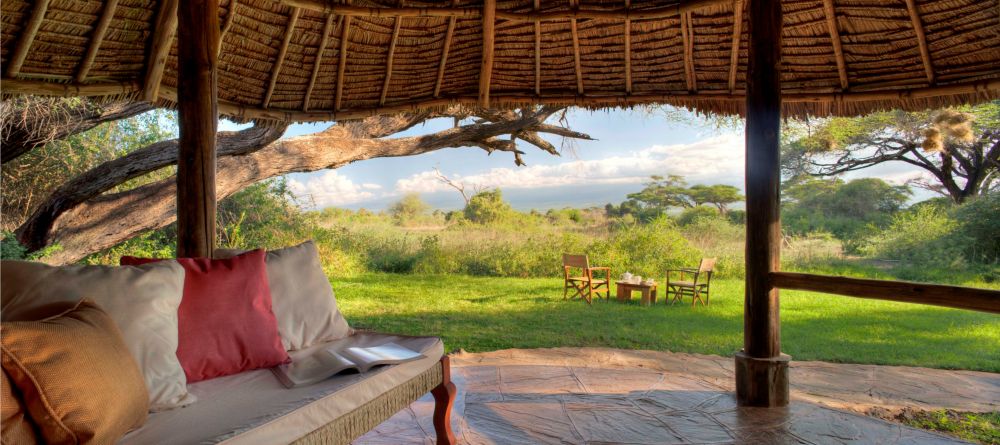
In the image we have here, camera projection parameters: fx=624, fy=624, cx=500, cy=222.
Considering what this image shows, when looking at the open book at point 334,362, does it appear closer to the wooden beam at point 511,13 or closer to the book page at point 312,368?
the book page at point 312,368

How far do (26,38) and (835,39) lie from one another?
4.36 m

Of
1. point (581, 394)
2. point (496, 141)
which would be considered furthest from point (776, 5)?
point (496, 141)

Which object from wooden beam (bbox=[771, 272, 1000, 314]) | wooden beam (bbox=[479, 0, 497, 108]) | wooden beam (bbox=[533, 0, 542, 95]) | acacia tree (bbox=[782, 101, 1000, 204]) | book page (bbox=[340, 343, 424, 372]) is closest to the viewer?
book page (bbox=[340, 343, 424, 372])

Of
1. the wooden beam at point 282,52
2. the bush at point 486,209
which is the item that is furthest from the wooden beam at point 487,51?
the bush at point 486,209

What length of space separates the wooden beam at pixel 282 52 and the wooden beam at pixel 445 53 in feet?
2.96

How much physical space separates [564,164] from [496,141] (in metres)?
10.3

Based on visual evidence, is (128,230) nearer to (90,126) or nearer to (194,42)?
(90,126)

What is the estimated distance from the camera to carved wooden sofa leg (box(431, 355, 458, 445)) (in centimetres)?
255

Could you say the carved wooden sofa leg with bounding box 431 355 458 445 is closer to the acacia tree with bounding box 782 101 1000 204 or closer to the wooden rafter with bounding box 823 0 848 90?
the wooden rafter with bounding box 823 0 848 90

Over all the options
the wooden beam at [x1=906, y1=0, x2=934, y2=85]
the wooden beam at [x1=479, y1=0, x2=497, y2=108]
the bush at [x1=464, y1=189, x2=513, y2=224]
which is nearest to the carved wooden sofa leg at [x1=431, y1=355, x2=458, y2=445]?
the wooden beam at [x1=479, y1=0, x2=497, y2=108]

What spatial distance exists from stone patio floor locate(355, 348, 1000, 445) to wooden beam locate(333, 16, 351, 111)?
204 centimetres

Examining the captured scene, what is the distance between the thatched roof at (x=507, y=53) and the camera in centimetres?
331

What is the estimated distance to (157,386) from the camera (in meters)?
1.69

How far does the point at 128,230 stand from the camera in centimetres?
635
